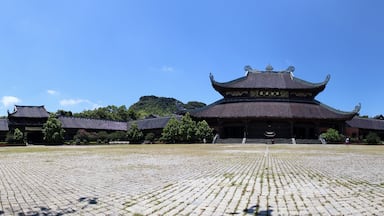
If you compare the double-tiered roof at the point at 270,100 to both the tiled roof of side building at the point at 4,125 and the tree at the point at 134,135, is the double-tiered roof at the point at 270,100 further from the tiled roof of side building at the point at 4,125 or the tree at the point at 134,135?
the tiled roof of side building at the point at 4,125

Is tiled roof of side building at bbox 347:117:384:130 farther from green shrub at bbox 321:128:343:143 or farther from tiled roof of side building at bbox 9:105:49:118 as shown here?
tiled roof of side building at bbox 9:105:49:118

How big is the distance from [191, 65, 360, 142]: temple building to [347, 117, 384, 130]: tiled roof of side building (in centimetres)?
974

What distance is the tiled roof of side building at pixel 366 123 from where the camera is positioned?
203ft

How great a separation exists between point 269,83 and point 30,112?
48186mm

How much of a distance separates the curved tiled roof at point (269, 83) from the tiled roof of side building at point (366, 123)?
458 inches

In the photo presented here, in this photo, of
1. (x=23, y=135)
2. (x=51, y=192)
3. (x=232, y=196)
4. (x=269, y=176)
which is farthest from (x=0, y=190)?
(x=23, y=135)

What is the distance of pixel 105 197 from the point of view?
6.78 metres

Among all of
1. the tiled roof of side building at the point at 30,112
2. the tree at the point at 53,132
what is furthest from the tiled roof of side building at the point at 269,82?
the tiled roof of side building at the point at 30,112

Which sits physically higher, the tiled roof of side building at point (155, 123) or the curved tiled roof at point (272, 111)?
the curved tiled roof at point (272, 111)

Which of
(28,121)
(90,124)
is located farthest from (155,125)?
(28,121)

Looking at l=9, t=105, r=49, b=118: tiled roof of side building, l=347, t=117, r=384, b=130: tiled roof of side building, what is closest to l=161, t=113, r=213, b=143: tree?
l=9, t=105, r=49, b=118: tiled roof of side building

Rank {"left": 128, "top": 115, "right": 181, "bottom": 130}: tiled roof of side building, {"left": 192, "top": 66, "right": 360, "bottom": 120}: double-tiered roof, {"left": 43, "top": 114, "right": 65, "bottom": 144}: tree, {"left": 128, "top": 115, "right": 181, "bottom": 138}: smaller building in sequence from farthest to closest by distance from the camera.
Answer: {"left": 128, "top": 115, "right": 181, "bottom": 130}: tiled roof of side building < {"left": 128, "top": 115, "right": 181, "bottom": 138}: smaller building < {"left": 43, "top": 114, "right": 65, "bottom": 144}: tree < {"left": 192, "top": 66, "right": 360, "bottom": 120}: double-tiered roof

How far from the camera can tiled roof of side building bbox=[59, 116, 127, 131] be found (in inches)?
2514

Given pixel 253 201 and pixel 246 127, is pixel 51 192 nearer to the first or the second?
pixel 253 201
